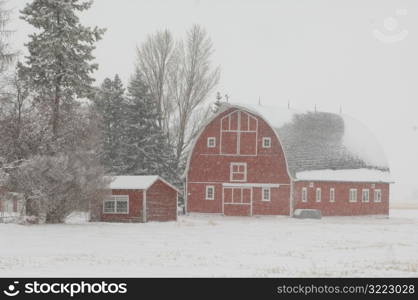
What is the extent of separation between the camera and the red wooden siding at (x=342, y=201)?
5534 centimetres

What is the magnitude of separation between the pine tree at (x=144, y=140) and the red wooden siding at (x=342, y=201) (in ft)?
35.0

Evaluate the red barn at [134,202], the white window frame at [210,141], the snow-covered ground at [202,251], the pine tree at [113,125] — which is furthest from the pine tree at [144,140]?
the snow-covered ground at [202,251]

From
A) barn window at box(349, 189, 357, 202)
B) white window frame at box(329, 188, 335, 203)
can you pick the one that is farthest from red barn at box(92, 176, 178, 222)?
barn window at box(349, 189, 357, 202)

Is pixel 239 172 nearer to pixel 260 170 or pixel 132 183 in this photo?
pixel 260 170

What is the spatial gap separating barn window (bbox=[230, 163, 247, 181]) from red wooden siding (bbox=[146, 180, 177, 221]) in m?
8.45

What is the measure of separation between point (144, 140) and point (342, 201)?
15428 millimetres

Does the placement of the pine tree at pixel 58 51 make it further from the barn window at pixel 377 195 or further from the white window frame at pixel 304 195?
the barn window at pixel 377 195

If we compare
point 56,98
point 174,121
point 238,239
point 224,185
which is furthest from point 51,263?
point 174,121

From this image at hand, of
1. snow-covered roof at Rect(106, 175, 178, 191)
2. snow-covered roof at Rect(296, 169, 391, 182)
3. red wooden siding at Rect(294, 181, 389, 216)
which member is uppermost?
snow-covered roof at Rect(296, 169, 391, 182)

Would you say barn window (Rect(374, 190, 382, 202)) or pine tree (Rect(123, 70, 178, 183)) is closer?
pine tree (Rect(123, 70, 178, 183))

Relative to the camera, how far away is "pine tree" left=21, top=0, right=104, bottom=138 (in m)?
41.7

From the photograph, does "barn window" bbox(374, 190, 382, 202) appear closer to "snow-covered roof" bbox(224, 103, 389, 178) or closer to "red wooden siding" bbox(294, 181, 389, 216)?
"red wooden siding" bbox(294, 181, 389, 216)

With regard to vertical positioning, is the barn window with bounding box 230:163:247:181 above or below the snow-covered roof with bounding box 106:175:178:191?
above

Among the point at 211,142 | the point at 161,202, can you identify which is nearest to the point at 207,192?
the point at 211,142
